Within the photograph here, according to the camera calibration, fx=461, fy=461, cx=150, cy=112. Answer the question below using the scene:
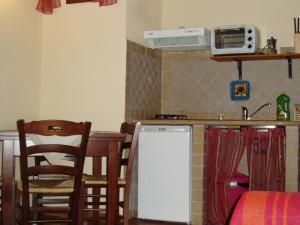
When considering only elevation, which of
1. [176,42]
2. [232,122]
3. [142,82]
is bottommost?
[232,122]

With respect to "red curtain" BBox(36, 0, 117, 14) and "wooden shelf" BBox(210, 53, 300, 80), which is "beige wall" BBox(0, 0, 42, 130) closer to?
"red curtain" BBox(36, 0, 117, 14)

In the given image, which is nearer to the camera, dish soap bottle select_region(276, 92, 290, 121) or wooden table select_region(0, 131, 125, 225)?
wooden table select_region(0, 131, 125, 225)

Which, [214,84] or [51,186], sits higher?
[214,84]

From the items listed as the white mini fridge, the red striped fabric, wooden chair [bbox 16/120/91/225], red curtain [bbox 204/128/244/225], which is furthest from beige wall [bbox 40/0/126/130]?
the red striped fabric

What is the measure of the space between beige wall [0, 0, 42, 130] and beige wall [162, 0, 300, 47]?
1.40 meters

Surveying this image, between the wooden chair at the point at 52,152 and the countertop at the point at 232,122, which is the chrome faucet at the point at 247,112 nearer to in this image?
the countertop at the point at 232,122

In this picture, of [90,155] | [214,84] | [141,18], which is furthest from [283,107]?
[90,155]

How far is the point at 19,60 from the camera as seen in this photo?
12.8 feet

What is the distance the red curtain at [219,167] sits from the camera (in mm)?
3695

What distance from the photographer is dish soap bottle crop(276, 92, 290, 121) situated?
4.22 metres

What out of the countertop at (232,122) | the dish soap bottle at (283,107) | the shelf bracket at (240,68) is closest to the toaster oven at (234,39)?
the shelf bracket at (240,68)

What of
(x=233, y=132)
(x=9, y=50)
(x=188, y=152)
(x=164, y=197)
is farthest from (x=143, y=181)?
(x=9, y=50)

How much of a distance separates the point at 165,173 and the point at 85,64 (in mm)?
1211

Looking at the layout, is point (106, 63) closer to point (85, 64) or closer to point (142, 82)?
point (85, 64)
